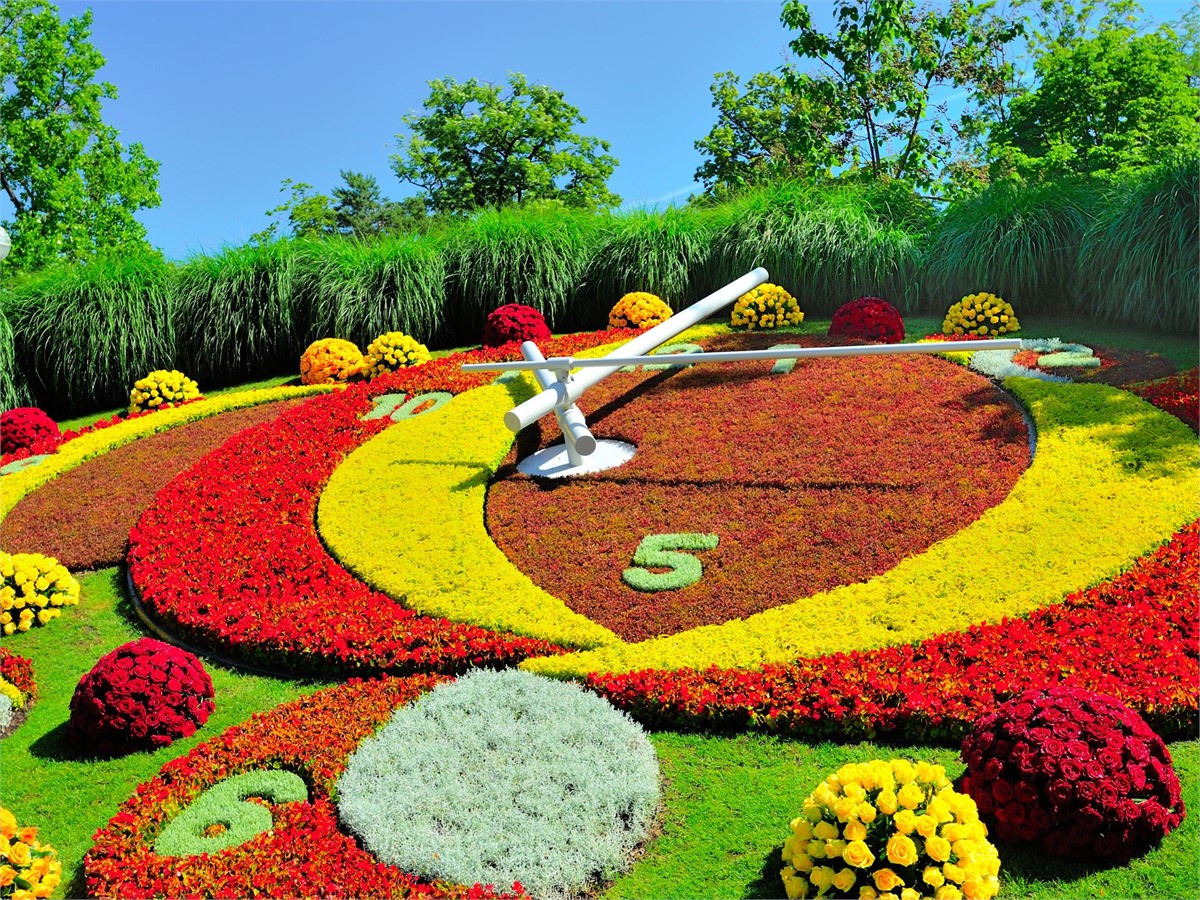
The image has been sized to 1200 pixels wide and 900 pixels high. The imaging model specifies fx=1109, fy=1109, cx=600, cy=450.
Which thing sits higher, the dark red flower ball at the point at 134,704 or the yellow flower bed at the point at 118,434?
the yellow flower bed at the point at 118,434

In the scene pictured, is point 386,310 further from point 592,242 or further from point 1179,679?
point 1179,679

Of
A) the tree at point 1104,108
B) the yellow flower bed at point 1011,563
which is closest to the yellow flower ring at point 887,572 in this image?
the yellow flower bed at point 1011,563

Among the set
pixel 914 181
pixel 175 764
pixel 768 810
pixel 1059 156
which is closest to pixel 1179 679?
pixel 768 810

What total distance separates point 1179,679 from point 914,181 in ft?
82.1

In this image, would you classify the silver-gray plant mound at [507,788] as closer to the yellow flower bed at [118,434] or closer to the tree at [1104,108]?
the yellow flower bed at [118,434]

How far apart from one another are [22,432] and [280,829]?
1193 cm

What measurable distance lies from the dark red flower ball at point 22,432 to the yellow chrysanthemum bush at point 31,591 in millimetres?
6019

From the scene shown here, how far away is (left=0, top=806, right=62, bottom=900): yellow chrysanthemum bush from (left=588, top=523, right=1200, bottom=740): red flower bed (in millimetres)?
3509

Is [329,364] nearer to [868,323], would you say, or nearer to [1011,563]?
[868,323]

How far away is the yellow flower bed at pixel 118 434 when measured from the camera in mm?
14094

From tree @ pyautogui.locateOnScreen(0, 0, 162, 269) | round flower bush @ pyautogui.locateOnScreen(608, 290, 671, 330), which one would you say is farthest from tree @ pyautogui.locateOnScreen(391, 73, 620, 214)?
round flower bush @ pyautogui.locateOnScreen(608, 290, 671, 330)

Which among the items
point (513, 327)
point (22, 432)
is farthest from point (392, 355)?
point (22, 432)

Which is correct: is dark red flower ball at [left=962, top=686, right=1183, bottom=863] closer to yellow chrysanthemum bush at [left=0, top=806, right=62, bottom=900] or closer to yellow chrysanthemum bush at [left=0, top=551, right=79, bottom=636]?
yellow chrysanthemum bush at [left=0, top=806, right=62, bottom=900]

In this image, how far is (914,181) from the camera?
30.1 m
